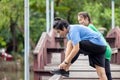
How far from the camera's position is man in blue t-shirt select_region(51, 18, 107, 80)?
6.79 meters

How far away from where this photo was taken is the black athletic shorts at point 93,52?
7.11m

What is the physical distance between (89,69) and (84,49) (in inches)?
176

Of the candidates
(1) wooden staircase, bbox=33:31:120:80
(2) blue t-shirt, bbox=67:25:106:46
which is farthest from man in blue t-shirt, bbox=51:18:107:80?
(1) wooden staircase, bbox=33:31:120:80

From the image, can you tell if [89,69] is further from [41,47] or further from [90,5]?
[90,5]

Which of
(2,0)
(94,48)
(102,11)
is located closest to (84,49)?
(94,48)

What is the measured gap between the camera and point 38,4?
29.2 meters

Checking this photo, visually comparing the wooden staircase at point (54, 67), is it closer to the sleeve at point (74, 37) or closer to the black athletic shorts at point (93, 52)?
the black athletic shorts at point (93, 52)

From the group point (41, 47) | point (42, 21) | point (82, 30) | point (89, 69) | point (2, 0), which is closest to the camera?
point (82, 30)

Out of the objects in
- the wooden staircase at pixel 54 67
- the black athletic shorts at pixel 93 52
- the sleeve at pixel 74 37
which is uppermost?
the sleeve at pixel 74 37

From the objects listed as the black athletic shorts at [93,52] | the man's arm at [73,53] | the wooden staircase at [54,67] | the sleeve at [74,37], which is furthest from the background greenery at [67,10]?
the sleeve at [74,37]

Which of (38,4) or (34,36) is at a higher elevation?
(38,4)

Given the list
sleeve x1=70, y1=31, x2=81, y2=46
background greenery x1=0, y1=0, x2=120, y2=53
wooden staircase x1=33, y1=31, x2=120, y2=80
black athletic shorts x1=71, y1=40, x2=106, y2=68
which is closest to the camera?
sleeve x1=70, y1=31, x2=81, y2=46

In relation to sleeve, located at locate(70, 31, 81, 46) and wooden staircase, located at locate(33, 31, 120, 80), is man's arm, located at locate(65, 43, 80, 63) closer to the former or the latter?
sleeve, located at locate(70, 31, 81, 46)

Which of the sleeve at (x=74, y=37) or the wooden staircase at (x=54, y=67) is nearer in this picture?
the sleeve at (x=74, y=37)
